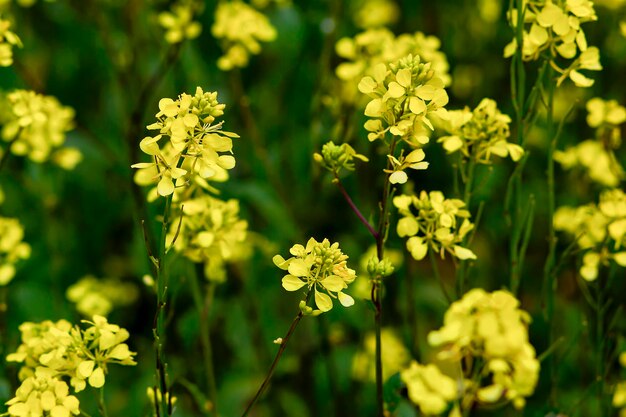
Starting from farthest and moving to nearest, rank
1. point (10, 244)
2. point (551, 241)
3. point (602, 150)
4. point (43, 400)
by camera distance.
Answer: point (602, 150) < point (10, 244) < point (551, 241) < point (43, 400)

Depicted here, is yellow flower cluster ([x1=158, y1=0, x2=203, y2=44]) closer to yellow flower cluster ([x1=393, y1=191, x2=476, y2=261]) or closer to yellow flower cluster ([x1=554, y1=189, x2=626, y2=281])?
yellow flower cluster ([x1=393, y1=191, x2=476, y2=261])

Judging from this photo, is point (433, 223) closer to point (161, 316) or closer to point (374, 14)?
point (161, 316)

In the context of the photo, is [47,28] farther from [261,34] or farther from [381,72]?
[381,72]

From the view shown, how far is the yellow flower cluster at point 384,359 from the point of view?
1.41m

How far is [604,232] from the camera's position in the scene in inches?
41.5

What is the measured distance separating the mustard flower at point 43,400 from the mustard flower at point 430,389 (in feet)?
1.18

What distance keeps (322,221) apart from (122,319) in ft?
1.81

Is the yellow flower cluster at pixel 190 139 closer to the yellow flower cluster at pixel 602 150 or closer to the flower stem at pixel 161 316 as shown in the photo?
the flower stem at pixel 161 316

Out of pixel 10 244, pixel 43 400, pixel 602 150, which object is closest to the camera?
pixel 43 400

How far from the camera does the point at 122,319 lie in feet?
5.85

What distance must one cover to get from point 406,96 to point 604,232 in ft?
1.44

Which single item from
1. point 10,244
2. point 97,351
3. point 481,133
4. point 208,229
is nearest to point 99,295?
point 10,244

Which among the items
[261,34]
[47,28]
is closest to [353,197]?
[261,34]

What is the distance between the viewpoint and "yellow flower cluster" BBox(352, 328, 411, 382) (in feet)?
4.62
